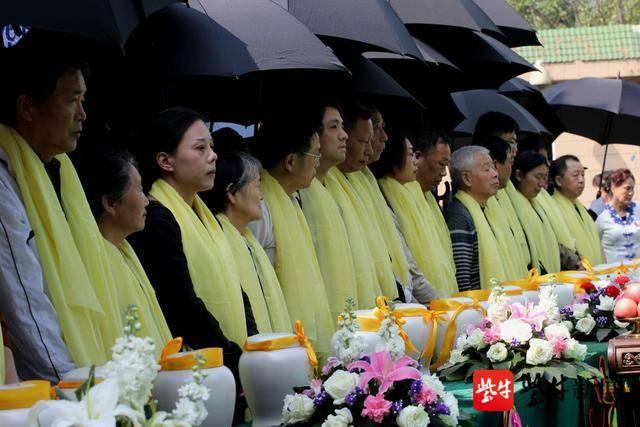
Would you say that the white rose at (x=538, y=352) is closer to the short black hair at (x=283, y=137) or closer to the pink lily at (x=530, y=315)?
the pink lily at (x=530, y=315)

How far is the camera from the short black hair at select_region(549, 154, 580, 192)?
8477mm

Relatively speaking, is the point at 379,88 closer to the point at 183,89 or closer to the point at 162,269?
the point at 183,89

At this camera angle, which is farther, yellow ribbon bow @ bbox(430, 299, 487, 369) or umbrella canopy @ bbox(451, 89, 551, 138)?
umbrella canopy @ bbox(451, 89, 551, 138)

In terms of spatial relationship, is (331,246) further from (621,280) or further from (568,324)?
(621,280)

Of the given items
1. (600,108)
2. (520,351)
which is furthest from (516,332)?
(600,108)

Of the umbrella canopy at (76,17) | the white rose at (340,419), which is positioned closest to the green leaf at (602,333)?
the white rose at (340,419)

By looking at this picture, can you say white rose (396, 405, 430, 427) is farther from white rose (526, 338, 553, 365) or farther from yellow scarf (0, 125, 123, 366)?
white rose (526, 338, 553, 365)

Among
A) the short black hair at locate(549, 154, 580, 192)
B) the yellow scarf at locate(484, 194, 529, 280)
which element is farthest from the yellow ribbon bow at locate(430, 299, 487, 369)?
the short black hair at locate(549, 154, 580, 192)

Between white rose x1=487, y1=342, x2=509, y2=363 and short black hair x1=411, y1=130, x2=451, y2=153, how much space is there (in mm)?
2446

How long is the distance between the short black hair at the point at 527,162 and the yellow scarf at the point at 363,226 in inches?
105

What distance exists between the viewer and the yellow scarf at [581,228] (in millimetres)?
8273

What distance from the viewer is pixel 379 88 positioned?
5.32 meters

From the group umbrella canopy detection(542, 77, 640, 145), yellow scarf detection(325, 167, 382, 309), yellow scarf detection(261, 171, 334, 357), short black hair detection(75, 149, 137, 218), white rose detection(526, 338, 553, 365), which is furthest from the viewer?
umbrella canopy detection(542, 77, 640, 145)

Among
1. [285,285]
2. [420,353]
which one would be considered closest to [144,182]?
[285,285]
